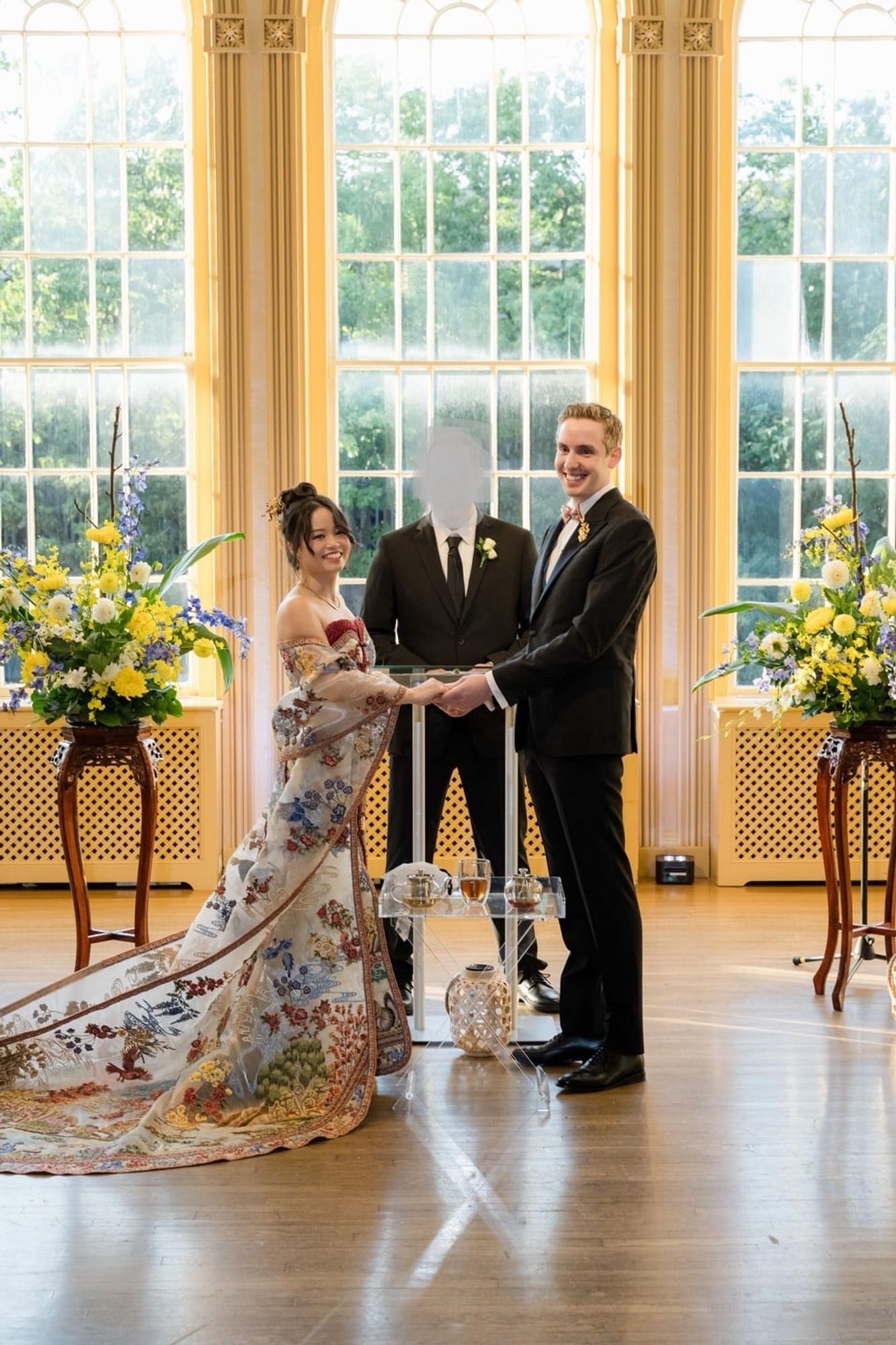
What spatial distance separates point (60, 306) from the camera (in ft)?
22.8

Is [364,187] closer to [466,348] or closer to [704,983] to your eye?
[466,348]

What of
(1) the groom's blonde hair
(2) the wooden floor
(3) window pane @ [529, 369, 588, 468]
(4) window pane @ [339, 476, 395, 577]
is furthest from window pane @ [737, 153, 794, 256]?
(2) the wooden floor

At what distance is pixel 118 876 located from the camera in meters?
6.70

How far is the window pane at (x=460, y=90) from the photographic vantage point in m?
6.96

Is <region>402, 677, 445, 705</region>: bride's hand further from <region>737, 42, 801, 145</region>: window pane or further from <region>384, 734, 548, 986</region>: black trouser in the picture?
<region>737, 42, 801, 145</region>: window pane

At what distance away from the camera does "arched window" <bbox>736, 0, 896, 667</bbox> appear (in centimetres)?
696

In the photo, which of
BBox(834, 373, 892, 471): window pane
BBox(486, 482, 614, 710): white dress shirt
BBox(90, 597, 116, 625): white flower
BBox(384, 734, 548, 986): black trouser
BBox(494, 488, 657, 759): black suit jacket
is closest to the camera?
BBox(494, 488, 657, 759): black suit jacket

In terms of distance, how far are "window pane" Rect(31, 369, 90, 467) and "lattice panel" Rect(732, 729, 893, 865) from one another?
3.44m

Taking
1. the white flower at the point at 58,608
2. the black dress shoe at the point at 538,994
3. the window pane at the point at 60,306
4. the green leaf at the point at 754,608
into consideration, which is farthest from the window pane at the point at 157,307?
the black dress shoe at the point at 538,994

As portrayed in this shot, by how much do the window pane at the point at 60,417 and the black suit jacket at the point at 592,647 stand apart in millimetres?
3782

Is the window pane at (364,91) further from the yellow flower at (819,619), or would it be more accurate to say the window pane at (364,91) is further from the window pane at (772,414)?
the yellow flower at (819,619)

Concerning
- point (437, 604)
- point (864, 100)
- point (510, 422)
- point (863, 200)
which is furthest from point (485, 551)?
point (864, 100)

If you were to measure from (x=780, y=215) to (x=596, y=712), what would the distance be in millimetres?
4112

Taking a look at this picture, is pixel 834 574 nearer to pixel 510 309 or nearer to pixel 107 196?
pixel 510 309
